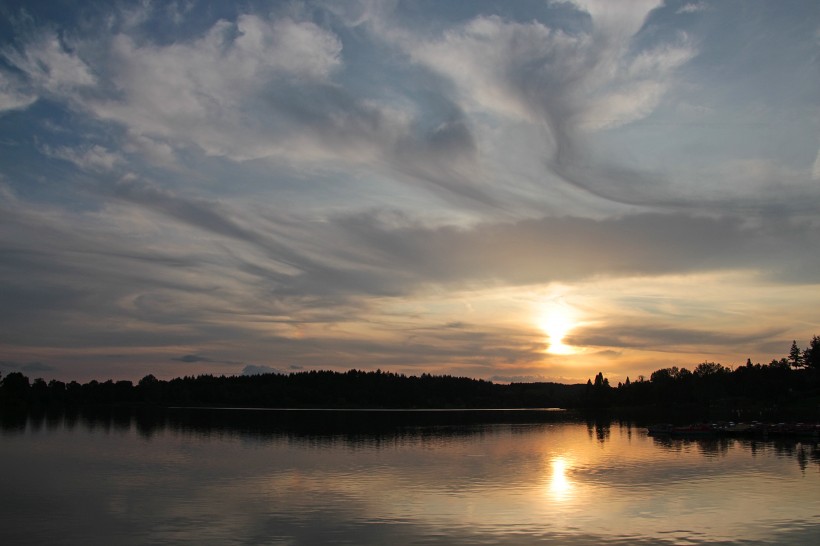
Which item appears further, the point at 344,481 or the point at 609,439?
the point at 609,439

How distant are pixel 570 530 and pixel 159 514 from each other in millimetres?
22458

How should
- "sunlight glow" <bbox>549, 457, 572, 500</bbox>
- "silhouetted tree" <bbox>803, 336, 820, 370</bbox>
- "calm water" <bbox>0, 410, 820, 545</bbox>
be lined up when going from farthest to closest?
"silhouetted tree" <bbox>803, 336, 820, 370</bbox> → "sunlight glow" <bbox>549, 457, 572, 500</bbox> → "calm water" <bbox>0, 410, 820, 545</bbox>

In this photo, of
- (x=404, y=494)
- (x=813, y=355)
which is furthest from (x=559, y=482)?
(x=813, y=355)

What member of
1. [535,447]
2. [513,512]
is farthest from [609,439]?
[513,512]

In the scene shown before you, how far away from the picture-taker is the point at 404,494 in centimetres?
4372

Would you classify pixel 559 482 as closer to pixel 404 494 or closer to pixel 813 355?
pixel 404 494

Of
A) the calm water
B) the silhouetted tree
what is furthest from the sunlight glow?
the silhouetted tree

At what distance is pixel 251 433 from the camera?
104312 mm

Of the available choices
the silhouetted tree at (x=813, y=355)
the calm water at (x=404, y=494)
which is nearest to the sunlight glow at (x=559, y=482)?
the calm water at (x=404, y=494)

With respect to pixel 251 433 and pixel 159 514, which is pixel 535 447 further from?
pixel 159 514

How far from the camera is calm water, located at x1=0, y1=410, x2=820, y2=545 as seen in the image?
31812mm

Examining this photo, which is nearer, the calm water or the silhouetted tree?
the calm water

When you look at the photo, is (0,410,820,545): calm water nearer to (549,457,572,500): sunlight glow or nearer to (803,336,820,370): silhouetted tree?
(549,457,572,500): sunlight glow

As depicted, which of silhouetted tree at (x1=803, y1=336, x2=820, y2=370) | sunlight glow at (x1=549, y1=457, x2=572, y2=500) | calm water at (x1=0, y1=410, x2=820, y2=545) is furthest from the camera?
silhouetted tree at (x1=803, y1=336, x2=820, y2=370)
